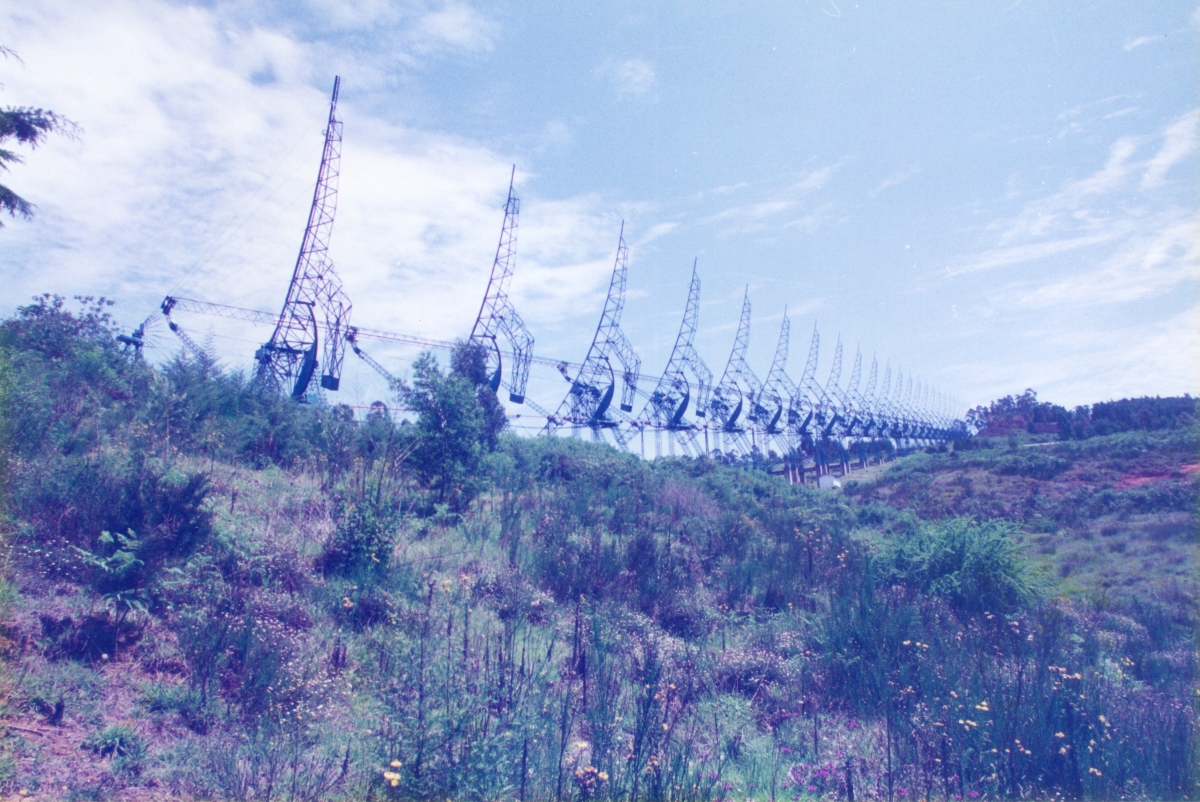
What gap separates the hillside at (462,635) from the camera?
4391 mm

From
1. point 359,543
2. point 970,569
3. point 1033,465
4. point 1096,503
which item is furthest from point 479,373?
point 1033,465

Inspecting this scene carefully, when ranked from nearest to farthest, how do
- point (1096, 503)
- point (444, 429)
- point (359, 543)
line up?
point (359, 543) → point (444, 429) → point (1096, 503)

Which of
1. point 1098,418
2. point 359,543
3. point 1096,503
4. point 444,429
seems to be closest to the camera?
point 359,543

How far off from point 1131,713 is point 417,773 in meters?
5.81

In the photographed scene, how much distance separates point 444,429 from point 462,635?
7.46 metres

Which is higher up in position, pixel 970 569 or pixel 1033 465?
pixel 1033 465

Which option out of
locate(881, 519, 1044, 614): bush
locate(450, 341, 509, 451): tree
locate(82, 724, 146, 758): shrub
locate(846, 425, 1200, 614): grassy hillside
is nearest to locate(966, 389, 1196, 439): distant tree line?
locate(846, 425, 1200, 614): grassy hillside

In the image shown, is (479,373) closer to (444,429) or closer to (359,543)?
(444,429)

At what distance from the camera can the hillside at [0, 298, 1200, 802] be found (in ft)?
14.4

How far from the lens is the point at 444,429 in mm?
13742

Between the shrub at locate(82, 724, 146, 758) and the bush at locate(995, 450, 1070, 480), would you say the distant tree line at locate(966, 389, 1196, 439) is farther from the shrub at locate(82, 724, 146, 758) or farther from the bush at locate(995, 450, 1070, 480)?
the shrub at locate(82, 724, 146, 758)

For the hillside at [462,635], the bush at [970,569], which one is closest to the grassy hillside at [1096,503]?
the hillside at [462,635]

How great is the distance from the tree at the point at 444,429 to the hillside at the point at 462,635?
6cm

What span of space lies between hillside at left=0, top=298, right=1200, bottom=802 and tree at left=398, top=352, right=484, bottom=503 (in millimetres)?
65
